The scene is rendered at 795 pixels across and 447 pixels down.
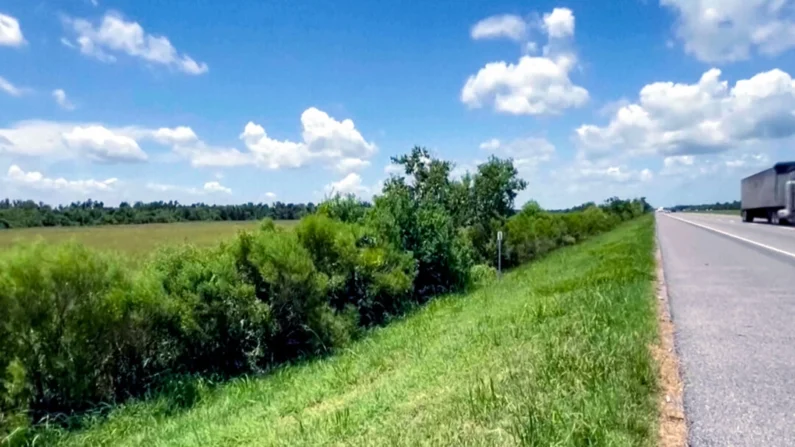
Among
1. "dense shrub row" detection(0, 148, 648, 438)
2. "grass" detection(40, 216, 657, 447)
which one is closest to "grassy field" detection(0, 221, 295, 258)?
"dense shrub row" detection(0, 148, 648, 438)

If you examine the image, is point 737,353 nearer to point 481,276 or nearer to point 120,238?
point 481,276

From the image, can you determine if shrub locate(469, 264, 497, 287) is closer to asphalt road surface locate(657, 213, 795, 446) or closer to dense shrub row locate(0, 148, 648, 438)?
dense shrub row locate(0, 148, 648, 438)

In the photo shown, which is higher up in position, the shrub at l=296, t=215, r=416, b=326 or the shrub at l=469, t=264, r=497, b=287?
the shrub at l=296, t=215, r=416, b=326

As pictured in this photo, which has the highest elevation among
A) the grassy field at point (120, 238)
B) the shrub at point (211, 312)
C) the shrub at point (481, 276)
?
the grassy field at point (120, 238)

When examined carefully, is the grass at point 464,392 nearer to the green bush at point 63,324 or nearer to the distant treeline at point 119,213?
the green bush at point 63,324

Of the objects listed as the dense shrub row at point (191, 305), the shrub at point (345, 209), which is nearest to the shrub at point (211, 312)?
the dense shrub row at point (191, 305)

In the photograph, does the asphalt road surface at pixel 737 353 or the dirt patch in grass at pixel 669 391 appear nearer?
the dirt patch in grass at pixel 669 391

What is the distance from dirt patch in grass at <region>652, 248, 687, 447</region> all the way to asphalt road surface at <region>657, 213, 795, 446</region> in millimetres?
64

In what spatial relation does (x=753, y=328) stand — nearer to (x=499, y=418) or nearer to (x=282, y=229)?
(x=499, y=418)

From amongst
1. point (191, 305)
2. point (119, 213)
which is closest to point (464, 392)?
point (191, 305)

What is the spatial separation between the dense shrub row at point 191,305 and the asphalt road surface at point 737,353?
6.53 metres

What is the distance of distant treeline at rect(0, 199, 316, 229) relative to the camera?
5430cm

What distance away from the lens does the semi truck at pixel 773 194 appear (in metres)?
33.8

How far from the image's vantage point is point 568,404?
3887mm
